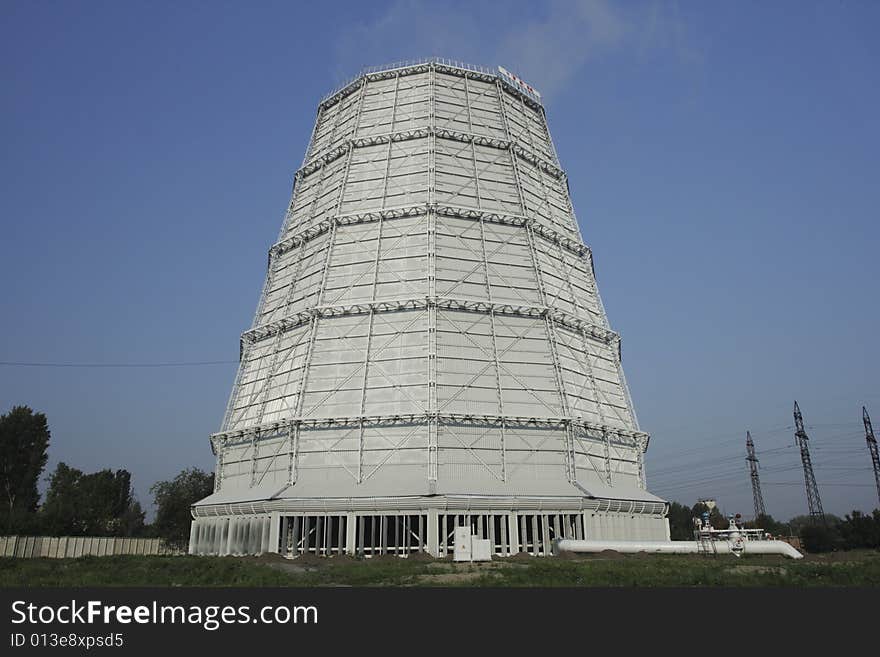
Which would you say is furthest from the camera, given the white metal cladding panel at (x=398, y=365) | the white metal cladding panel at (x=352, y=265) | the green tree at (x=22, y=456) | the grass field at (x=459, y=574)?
the green tree at (x=22, y=456)

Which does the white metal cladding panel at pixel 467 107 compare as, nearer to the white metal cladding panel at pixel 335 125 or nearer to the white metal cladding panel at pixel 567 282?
the white metal cladding panel at pixel 335 125

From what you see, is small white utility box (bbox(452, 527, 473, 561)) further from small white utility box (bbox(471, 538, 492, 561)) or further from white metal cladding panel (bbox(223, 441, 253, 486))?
white metal cladding panel (bbox(223, 441, 253, 486))

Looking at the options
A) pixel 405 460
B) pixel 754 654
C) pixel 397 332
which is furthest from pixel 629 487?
pixel 754 654

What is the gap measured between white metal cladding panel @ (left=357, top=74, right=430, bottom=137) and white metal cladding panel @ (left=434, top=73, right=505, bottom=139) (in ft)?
3.29

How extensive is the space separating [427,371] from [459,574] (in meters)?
14.4

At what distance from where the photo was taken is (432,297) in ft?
115

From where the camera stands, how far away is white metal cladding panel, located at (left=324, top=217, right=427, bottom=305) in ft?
121

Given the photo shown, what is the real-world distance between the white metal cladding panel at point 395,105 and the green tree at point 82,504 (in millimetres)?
39389

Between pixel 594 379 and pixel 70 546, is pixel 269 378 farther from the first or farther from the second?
pixel 70 546

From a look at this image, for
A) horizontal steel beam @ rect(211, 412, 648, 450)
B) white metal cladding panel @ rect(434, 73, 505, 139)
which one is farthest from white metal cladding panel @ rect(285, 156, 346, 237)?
horizontal steel beam @ rect(211, 412, 648, 450)

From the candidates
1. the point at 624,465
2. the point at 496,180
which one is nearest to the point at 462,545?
the point at 624,465

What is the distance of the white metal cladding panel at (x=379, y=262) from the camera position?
36.8m

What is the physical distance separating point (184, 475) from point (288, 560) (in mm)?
31330

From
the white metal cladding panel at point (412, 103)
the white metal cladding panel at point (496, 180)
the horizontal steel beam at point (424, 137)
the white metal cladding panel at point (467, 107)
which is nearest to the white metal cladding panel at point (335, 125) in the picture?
the horizontal steel beam at point (424, 137)
